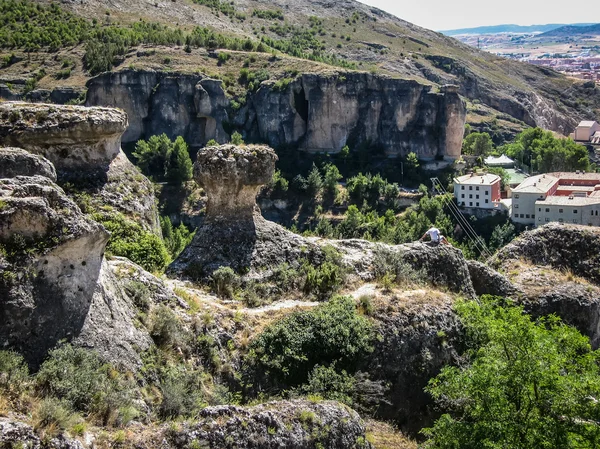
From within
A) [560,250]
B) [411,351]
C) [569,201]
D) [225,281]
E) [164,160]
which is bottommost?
[569,201]

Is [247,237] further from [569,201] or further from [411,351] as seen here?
[569,201]

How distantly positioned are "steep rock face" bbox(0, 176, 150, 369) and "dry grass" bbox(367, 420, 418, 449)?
4.33 m

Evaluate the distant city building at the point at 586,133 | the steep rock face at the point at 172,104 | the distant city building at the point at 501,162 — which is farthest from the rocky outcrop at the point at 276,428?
the distant city building at the point at 586,133

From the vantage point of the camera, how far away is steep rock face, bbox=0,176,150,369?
30.8 ft

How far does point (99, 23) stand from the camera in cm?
9919

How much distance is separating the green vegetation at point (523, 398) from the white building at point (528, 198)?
57.5 meters

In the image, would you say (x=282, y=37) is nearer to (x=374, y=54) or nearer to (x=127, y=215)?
(x=374, y=54)

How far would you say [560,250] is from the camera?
20266mm

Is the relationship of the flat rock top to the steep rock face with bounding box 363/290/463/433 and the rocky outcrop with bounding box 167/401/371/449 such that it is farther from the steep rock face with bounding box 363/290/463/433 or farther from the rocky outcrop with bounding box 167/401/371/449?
the rocky outcrop with bounding box 167/401/371/449

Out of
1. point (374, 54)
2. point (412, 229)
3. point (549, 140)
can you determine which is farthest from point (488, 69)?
point (412, 229)

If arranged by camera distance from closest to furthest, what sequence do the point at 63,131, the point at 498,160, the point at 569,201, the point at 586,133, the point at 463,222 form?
the point at 63,131
the point at 569,201
the point at 463,222
the point at 498,160
the point at 586,133

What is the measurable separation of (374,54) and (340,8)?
Answer: 37236 millimetres

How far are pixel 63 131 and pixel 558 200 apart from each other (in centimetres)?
5460

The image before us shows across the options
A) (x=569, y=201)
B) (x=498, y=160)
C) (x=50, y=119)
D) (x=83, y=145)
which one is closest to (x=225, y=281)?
(x=83, y=145)
